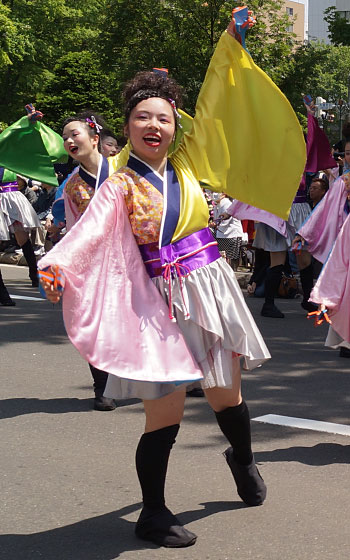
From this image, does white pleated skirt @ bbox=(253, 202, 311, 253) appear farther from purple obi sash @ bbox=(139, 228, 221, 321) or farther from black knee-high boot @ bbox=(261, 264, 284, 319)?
purple obi sash @ bbox=(139, 228, 221, 321)

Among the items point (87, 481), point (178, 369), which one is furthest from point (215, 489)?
point (178, 369)

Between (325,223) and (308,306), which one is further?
(308,306)

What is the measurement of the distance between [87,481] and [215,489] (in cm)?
60

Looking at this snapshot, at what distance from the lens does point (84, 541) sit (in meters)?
3.68

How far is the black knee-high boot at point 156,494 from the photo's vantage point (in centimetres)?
363

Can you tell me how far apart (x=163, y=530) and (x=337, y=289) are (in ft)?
→ 6.10

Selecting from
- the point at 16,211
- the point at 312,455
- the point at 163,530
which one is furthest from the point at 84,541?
the point at 16,211

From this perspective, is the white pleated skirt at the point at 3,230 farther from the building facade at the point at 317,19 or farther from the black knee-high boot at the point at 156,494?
the building facade at the point at 317,19

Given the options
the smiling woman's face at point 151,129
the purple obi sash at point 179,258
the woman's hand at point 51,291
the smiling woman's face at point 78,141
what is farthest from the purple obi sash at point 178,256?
the smiling woman's face at point 78,141

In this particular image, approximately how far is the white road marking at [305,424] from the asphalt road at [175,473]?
0.07 metres

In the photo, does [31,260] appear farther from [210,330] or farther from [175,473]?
[210,330]

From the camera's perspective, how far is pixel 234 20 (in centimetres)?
412

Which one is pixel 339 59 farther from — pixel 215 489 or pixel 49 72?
pixel 215 489

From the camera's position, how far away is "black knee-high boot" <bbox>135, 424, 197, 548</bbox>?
3629mm
